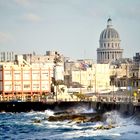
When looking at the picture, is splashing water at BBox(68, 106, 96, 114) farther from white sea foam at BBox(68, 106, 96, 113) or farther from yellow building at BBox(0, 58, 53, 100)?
yellow building at BBox(0, 58, 53, 100)

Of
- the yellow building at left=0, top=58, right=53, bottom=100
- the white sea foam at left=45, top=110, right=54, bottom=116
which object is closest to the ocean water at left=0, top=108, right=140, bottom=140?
the white sea foam at left=45, top=110, right=54, bottom=116

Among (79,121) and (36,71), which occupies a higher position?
(36,71)

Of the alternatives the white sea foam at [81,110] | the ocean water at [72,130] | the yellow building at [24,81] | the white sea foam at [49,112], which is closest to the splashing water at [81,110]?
the white sea foam at [81,110]

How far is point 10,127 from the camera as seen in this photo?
269 feet

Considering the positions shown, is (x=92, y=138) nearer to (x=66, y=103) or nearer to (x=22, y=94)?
(x=66, y=103)

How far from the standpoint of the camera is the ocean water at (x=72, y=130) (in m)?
64.6

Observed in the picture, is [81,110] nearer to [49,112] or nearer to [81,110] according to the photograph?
[81,110]

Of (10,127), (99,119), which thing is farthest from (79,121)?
(10,127)

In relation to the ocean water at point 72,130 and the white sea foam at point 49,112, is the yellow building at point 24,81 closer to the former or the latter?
the white sea foam at point 49,112

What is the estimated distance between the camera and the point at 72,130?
73312 mm

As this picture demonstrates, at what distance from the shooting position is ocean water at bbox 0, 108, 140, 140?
212ft

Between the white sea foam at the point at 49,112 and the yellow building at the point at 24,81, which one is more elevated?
the yellow building at the point at 24,81

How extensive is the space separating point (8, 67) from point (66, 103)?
36990 mm

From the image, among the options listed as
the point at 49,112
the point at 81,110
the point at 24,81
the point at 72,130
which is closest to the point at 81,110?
the point at 81,110
